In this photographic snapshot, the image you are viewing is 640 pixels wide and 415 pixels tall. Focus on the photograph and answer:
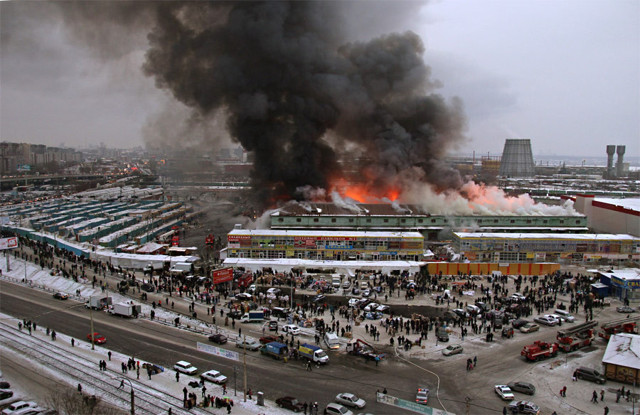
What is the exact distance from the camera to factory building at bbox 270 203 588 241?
37438 mm

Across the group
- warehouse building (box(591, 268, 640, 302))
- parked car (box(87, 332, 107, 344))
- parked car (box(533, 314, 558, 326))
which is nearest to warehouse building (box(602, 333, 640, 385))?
parked car (box(533, 314, 558, 326))

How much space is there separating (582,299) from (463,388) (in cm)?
1235

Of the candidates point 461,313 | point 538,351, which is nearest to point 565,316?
point 461,313

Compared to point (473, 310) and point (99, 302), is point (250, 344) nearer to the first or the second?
point (99, 302)

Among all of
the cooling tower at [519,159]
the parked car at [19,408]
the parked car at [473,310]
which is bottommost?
the parked car at [19,408]

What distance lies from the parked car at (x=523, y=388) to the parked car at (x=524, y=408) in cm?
116

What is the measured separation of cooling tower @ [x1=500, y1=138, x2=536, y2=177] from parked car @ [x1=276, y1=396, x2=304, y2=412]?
111082mm

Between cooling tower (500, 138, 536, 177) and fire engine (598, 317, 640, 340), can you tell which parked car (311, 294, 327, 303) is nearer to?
fire engine (598, 317, 640, 340)

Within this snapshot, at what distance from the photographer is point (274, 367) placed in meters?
17.2

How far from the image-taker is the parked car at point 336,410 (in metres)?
13.7

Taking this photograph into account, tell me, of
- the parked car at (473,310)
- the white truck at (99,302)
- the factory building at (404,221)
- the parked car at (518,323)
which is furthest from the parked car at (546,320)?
the white truck at (99,302)

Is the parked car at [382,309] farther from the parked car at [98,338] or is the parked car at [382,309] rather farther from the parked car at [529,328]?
the parked car at [98,338]

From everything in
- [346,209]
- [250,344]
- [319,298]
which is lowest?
[250,344]

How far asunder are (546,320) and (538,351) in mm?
3969
